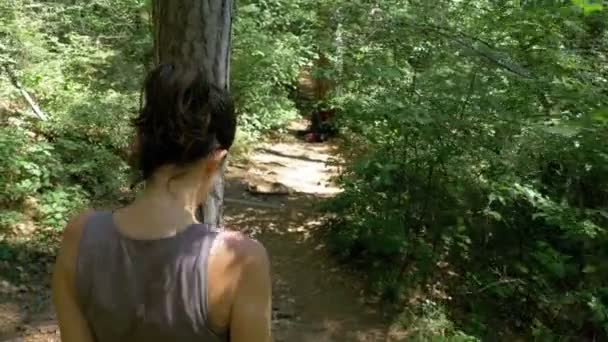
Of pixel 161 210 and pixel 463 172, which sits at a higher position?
pixel 161 210

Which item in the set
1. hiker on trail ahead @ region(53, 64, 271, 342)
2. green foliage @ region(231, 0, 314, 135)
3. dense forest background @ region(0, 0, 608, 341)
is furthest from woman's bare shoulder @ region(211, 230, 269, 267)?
green foliage @ region(231, 0, 314, 135)

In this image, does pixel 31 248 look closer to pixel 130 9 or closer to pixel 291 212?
pixel 291 212

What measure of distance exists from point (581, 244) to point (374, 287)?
2033 millimetres

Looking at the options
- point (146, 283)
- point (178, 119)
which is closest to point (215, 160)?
point (178, 119)

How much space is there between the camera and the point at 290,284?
6.64 metres

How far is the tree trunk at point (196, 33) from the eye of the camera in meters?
2.74

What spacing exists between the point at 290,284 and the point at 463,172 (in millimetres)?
2171

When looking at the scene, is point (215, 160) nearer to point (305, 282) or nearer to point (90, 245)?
point (90, 245)

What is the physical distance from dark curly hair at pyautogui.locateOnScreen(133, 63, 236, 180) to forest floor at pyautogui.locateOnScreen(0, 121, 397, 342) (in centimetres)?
447

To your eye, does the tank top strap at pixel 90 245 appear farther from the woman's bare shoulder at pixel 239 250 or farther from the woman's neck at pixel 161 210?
the woman's bare shoulder at pixel 239 250

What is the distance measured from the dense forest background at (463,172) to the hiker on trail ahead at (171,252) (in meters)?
3.67

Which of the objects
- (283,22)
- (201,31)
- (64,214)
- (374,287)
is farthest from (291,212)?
(201,31)

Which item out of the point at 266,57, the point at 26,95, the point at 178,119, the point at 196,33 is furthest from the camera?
the point at 266,57

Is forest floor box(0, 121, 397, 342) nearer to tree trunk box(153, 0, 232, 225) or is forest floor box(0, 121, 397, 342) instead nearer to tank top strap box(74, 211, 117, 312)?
tree trunk box(153, 0, 232, 225)
